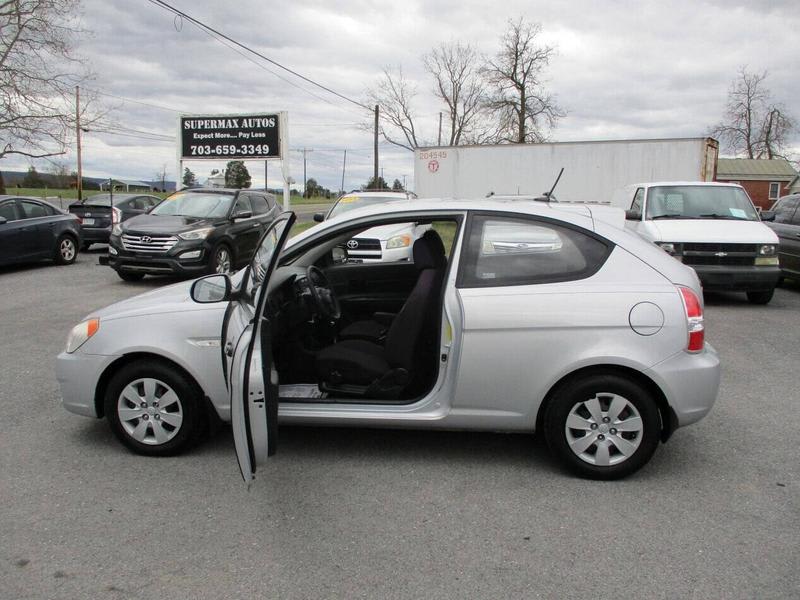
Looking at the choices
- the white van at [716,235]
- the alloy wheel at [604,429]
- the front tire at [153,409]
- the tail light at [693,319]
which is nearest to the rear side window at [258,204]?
the white van at [716,235]

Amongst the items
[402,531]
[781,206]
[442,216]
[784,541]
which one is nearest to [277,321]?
[442,216]

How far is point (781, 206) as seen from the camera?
38.8ft

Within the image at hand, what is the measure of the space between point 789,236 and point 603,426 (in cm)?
906

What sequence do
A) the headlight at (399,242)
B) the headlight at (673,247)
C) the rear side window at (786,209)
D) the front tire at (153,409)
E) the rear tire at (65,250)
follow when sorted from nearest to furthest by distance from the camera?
the front tire at (153,409), the headlight at (673,247), the headlight at (399,242), the rear side window at (786,209), the rear tire at (65,250)

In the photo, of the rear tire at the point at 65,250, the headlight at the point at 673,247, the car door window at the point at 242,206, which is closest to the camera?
the headlight at the point at 673,247

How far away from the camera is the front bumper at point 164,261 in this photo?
11031mm

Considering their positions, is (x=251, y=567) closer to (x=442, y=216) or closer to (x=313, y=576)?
(x=313, y=576)

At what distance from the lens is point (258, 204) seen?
45.1 ft

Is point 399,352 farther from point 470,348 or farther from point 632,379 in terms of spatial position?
point 632,379

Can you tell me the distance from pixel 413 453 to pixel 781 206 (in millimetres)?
10534

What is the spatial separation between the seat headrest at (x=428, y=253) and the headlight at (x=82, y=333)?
2.00 m

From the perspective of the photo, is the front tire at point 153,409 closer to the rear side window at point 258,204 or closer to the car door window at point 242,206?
the car door window at point 242,206

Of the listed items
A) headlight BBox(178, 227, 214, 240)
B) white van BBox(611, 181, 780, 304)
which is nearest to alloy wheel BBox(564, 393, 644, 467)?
white van BBox(611, 181, 780, 304)

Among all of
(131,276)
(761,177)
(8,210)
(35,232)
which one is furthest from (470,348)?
(761,177)
